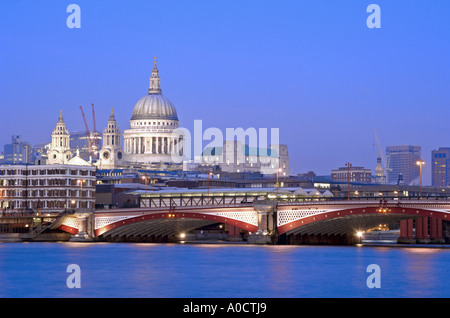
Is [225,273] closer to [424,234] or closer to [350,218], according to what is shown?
[350,218]

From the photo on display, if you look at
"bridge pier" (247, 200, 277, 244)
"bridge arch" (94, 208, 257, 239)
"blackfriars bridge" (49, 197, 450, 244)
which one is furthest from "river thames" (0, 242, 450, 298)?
"bridge arch" (94, 208, 257, 239)

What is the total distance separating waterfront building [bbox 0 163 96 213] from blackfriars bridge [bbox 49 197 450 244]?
68.6 ft

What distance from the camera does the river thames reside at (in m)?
69.4

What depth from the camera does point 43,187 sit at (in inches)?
6324

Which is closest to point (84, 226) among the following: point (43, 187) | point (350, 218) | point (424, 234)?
point (43, 187)

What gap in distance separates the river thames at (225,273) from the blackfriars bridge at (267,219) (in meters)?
4.42

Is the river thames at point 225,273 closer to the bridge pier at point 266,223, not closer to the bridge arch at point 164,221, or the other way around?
the bridge pier at point 266,223

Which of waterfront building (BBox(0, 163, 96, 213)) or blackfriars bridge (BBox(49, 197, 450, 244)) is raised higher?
waterfront building (BBox(0, 163, 96, 213))

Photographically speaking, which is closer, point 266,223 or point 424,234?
point 266,223

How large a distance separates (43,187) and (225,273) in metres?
82.9

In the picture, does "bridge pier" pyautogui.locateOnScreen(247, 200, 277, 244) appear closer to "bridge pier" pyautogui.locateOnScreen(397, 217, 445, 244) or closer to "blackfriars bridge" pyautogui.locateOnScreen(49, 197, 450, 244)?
"blackfriars bridge" pyautogui.locateOnScreen(49, 197, 450, 244)

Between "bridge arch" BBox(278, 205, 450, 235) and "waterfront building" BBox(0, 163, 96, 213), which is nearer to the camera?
"bridge arch" BBox(278, 205, 450, 235)
